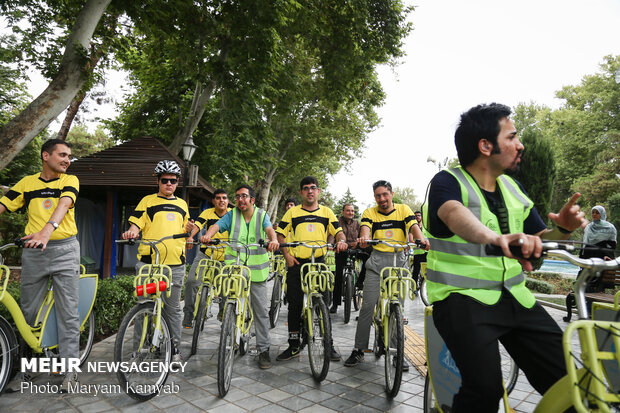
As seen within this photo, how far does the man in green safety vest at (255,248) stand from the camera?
4.69 meters

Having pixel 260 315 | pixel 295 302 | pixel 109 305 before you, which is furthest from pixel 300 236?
pixel 109 305

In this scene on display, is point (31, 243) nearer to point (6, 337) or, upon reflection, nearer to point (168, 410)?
point (6, 337)

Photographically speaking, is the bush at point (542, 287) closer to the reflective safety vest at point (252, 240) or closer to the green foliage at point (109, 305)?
the reflective safety vest at point (252, 240)

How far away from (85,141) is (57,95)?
153 ft

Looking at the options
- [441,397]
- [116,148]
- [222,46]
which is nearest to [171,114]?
[116,148]

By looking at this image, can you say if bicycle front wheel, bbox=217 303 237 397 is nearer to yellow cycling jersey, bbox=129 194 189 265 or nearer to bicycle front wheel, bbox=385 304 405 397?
yellow cycling jersey, bbox=129 194 189 265

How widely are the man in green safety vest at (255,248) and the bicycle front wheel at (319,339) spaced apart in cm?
60

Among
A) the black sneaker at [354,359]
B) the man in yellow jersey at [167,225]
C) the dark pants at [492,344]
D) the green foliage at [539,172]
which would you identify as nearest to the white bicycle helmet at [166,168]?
the man in yellow jersey at [167,225]

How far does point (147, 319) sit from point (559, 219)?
3426 mm

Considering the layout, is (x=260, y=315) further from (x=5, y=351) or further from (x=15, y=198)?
(x=15, y=198)

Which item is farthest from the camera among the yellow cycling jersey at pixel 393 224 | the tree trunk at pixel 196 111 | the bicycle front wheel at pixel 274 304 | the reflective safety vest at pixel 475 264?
the tree trunk at pixel 196 111

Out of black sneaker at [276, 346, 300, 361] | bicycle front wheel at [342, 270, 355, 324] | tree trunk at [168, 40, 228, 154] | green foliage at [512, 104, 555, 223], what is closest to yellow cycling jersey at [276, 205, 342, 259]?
black sneaker at [276, 346, 300, 361]

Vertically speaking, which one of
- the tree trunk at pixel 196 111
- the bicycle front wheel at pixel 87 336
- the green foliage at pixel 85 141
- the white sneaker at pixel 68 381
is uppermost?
the green foliage at pixel 85 141

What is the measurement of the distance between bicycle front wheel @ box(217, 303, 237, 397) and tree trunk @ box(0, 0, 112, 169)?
3.99 metres
